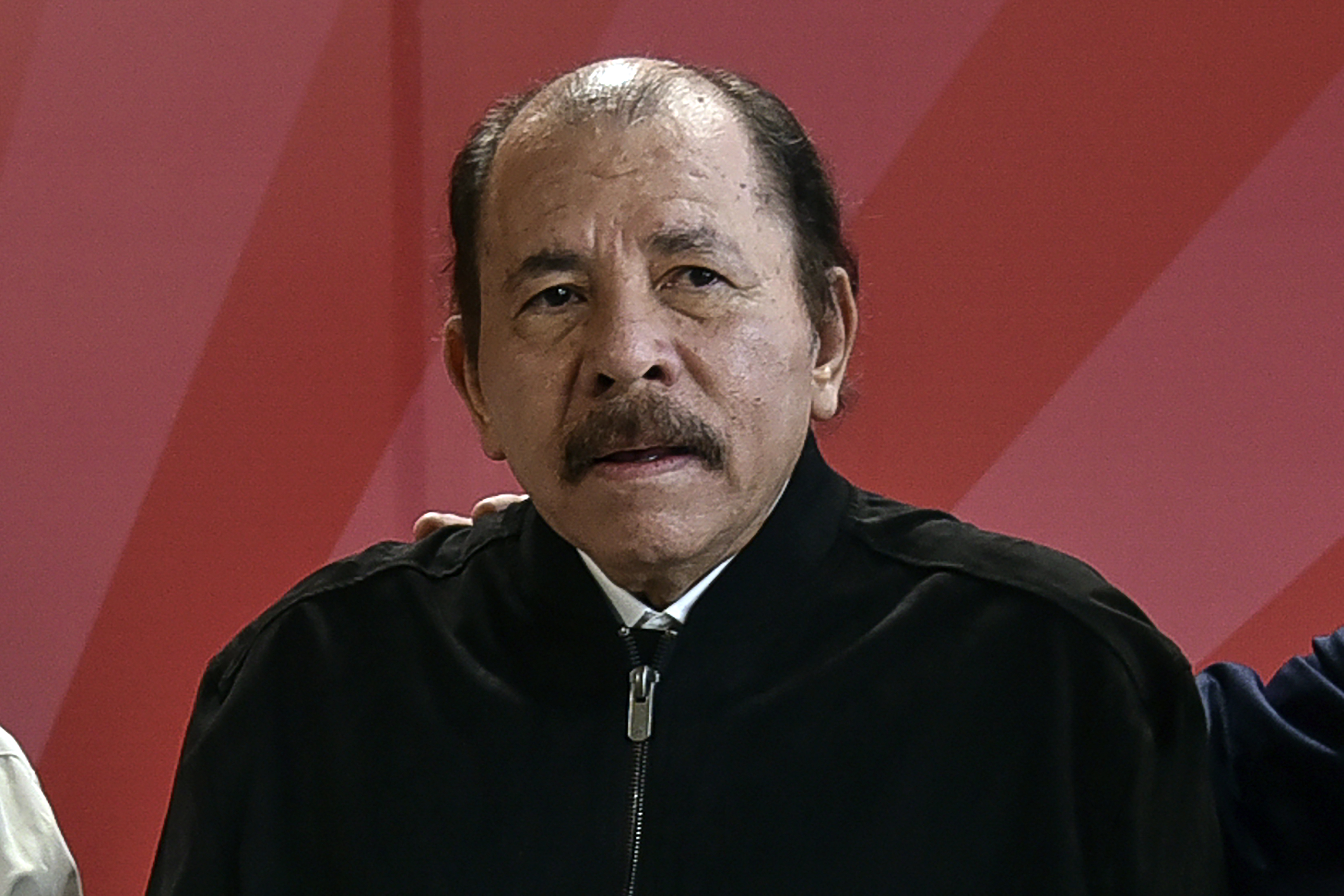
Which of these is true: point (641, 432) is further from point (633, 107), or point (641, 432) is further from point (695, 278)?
point (633, 107)

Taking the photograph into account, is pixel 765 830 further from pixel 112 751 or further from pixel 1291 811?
pixel 112 751

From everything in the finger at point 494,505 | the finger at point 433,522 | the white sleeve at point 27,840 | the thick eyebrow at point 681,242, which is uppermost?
the thick eyebrow at point 681,242

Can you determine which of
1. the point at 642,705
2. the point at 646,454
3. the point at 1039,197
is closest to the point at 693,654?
the point at 642,705

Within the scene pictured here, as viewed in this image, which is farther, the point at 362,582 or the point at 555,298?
the point at 362,582

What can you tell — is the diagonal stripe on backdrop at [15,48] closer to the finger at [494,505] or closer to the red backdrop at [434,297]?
the red backdrop at [434,297]

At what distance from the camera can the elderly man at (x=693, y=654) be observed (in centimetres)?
108

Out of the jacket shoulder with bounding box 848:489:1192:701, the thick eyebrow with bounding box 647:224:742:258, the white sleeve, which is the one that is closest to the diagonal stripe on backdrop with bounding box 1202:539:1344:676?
the jacket shoulder with bounding box 848:489:1192:701

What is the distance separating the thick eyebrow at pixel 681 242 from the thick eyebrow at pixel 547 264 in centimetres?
6

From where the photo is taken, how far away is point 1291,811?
104 centimetres

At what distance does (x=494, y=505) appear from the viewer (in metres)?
1.47

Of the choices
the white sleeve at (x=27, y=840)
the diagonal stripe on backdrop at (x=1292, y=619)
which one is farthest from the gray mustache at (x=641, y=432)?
the diagonal stripe on backdrop at (x=1292, y=619)

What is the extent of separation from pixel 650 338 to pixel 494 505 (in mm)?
415

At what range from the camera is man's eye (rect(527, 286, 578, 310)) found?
3.77ft

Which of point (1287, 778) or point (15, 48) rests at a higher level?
point (1287, 778)
